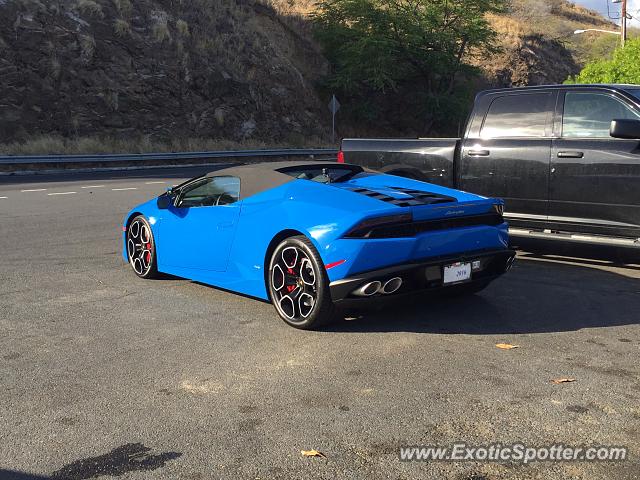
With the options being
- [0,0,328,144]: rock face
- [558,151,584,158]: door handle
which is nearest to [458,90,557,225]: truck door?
[558,151,584,158]: door handle

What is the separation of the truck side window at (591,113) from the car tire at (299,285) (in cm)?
392

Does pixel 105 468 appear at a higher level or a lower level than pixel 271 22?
lower

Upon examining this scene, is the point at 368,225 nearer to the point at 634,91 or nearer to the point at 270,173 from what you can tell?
the point at 270,173

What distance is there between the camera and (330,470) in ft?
10.9

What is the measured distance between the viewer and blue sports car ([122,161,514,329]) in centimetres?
532

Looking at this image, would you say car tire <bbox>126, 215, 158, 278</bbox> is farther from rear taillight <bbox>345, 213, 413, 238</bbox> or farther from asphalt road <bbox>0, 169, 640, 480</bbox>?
rear taillight <bbox>345, 213, 413, 238</bbox>

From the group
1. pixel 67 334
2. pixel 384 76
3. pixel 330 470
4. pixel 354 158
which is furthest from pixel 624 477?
pixel 384 76

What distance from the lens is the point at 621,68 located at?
69.2ft

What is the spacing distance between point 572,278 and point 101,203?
10.4m

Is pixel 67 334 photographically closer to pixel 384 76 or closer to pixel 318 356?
pixel 318 356

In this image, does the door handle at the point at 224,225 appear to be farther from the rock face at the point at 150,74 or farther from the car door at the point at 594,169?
the rock face at the point at 150,74

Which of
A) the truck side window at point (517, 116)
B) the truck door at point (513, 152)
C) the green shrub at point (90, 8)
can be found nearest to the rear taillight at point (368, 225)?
the truck door at point (513, 152)

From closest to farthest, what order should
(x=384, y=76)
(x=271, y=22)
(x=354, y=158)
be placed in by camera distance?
(x=354, y=158)
(x=384, y=76)
(x=271, y=22)

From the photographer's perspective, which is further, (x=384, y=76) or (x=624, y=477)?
(x=384, y=76)
